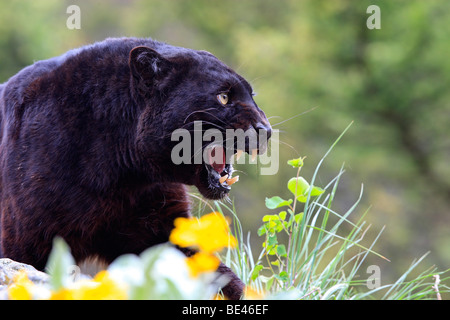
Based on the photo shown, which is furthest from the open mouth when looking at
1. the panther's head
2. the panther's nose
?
the panther's nose

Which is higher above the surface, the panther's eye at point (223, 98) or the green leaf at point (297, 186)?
the panther's eye at point (223, 98)

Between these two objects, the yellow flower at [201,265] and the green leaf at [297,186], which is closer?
the yellow flower at [201,265]

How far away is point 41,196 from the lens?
374cm

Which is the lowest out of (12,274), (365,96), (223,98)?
(12,274)

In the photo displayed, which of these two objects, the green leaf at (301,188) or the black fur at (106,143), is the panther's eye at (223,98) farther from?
the green leaf at (301,188)

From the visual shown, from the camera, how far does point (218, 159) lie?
3.97 m

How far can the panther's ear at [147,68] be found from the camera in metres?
3.84

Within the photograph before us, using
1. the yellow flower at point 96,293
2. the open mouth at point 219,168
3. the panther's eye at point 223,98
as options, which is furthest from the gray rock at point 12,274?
the panther's eye at point 223,98

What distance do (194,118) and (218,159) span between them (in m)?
0.34

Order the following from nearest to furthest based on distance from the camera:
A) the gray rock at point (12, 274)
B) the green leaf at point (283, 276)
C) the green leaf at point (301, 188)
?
the gray rock at point (12, 274) → the green leaf at point (283, 276) → the green leaf at point (301, 188)

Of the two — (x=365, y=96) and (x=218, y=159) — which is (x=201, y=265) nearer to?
(x=218, y=159)

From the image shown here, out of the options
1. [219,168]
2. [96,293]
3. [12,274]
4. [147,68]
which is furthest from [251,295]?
[147,68]

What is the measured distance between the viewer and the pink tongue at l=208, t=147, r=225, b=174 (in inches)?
155
